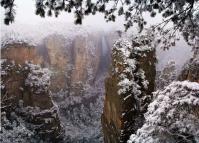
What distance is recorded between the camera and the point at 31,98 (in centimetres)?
3866

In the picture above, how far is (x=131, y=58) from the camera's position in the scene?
82.2 ft

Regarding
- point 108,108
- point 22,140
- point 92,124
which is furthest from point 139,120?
point 92,124

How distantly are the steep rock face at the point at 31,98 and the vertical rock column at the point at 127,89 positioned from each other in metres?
11.8

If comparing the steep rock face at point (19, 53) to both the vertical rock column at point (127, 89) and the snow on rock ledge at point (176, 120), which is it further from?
the snow on rock ledge at point (176, 120)

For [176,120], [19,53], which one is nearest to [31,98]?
[19,53]

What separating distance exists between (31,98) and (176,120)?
29.9 metres

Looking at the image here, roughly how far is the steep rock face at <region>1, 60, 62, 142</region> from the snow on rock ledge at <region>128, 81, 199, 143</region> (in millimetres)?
26169

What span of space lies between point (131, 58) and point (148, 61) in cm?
104

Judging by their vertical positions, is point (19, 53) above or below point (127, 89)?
above

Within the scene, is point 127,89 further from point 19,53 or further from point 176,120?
point 19,53

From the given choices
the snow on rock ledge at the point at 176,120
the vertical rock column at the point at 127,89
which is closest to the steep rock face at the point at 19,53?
the vertical rock column at the point at 127,89

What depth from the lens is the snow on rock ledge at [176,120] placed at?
30.7 feet

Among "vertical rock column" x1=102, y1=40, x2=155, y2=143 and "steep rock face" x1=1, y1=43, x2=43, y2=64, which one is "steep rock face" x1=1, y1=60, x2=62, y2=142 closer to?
"steep rock face" x1=1, y1=43, x2=43, y2=64

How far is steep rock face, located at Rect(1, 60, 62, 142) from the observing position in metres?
36.7
